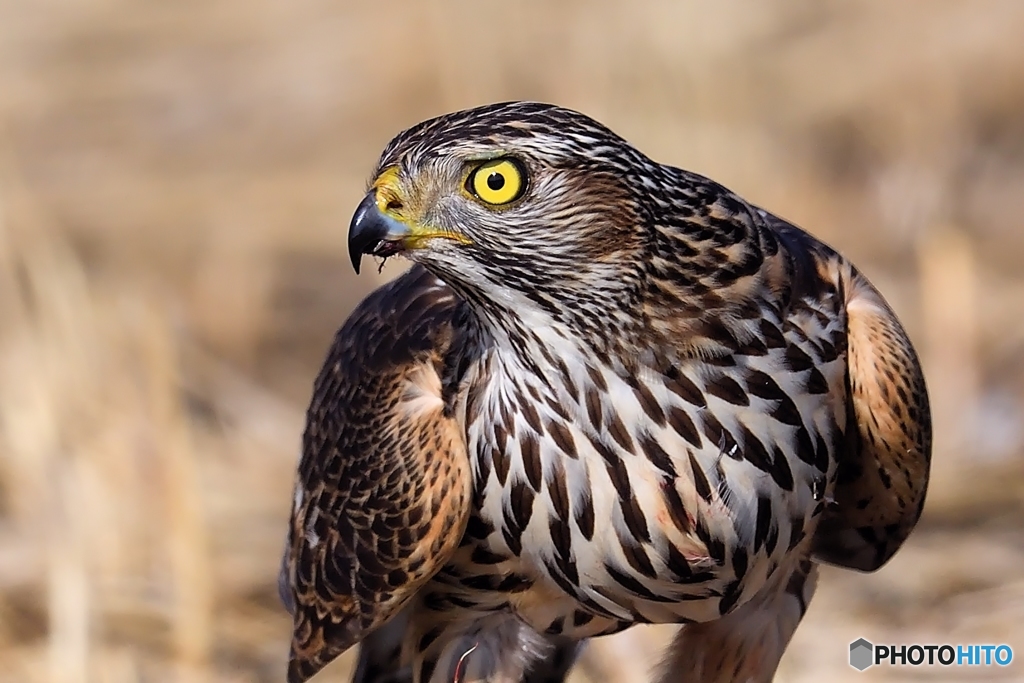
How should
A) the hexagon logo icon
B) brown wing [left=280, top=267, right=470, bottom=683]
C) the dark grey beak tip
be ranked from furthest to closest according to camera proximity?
the hexagon logo icon
brown wing [left=280, top=267, right=470, bottom=683]
the dark grey beak tip

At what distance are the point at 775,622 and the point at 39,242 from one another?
352cm

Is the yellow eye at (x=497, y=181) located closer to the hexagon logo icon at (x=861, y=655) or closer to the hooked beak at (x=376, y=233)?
the hooked beak at (x=376, y=233)

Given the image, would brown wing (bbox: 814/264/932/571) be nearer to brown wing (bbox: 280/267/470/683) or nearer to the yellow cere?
brown wing (bbox: 280/267/470/683)

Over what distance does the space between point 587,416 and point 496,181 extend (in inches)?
18.9

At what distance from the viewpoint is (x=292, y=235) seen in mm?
9305

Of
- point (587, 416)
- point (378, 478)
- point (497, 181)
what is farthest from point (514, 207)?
point (378, 478)

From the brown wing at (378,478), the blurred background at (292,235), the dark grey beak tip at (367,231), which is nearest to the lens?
the dark grey beak tip at (367,231)

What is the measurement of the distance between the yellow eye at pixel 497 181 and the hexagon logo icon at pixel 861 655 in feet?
8.61

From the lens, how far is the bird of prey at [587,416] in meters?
2.88

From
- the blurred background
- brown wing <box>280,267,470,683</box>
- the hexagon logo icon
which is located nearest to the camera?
brown wing <box>280,267,470,683</box>

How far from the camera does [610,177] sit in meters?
2.91

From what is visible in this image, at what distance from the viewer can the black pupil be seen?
2840 mm

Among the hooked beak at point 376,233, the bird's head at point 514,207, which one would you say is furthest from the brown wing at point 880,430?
the hooked beak at point 376,233

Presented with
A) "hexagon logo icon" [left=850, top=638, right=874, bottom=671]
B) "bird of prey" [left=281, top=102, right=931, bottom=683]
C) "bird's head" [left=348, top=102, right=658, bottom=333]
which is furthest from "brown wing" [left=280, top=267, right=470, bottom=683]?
"hexagon logo icon" [left=850, top=638, right=874, bottom=671]
